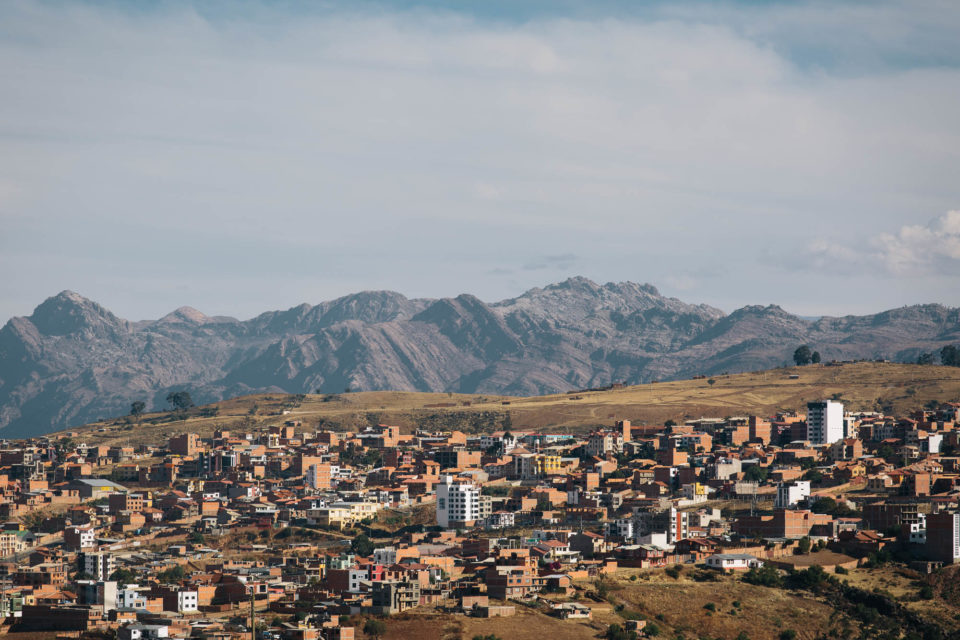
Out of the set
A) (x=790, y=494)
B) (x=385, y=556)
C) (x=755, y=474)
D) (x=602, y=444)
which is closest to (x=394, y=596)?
(x=385, y=556)

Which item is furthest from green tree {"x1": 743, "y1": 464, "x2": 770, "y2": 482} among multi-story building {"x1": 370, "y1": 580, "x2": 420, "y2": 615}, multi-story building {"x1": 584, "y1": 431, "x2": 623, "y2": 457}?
multi-story building {"x1": 370, "y1": 580, "x2": 420, "y2": 615}

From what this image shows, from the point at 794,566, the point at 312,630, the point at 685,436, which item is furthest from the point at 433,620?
the point at 685,436

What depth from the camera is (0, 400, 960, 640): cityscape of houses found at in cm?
9825

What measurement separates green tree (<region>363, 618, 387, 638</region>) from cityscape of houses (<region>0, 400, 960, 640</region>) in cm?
198

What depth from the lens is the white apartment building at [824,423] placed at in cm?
17325

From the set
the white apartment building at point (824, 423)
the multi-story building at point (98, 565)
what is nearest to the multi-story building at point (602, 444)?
the white apartment building at point (824, 423)

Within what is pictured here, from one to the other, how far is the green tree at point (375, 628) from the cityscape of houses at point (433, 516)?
1979 mm

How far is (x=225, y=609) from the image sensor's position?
3991 inches

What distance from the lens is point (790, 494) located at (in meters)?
132

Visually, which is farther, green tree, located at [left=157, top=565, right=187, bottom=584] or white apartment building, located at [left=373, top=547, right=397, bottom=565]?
green tree, located at [left=157, top=565, right=187, bottom=584]

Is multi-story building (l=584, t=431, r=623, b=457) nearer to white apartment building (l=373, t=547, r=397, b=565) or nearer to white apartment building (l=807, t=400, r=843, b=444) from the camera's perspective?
white apartment building (l=807, t=400, r=843, b=444)

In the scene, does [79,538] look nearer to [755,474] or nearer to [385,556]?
[385,556]

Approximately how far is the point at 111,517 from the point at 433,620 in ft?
230

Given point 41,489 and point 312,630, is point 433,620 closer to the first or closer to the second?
point 312,630
